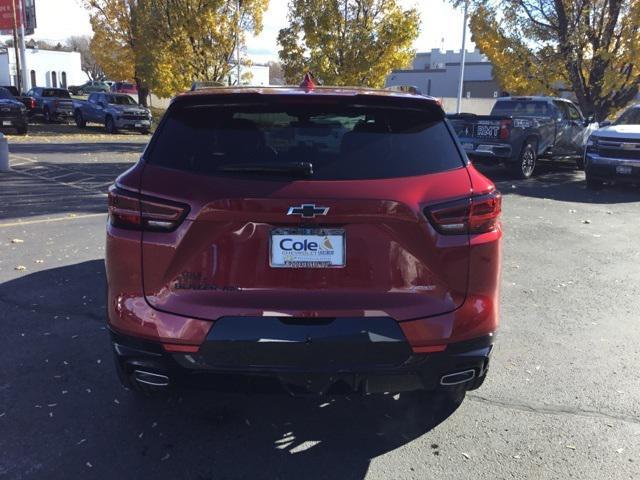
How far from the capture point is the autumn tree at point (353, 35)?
15719 millimetres

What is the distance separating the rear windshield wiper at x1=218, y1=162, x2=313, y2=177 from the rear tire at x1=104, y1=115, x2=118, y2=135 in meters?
23.1

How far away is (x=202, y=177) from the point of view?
2600mm

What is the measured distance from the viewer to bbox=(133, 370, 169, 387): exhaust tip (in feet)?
8.89

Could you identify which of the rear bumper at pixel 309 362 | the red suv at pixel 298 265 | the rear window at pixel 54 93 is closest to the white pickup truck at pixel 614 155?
the red suv at pixel 298 265

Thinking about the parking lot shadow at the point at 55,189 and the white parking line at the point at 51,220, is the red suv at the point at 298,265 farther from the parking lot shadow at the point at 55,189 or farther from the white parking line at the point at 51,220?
the parking lot shadow at the point at 55,189

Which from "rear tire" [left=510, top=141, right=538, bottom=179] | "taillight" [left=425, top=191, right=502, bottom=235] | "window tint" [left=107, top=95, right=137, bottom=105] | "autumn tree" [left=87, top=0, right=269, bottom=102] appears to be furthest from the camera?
"window tint" [left=107, top=95, right=137, bottom=105]

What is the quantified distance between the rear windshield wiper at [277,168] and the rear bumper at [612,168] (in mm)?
11182

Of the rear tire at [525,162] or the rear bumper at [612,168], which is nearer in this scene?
the rear bumper at [612,168]

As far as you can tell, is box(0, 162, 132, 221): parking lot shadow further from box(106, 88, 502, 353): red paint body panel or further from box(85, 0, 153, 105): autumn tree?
box(85, 0, 153, 105): autumn tree

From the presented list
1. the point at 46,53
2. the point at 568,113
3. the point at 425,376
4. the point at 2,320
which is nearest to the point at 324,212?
the point at 425,376

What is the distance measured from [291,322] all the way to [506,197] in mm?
9692

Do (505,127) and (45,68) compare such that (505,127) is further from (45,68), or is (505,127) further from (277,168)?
(45,68)

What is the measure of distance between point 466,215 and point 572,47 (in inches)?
627

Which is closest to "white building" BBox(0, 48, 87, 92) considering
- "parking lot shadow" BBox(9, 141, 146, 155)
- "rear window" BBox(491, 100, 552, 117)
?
"parking lot shadow" BBox(9, 141, 146, 155)
